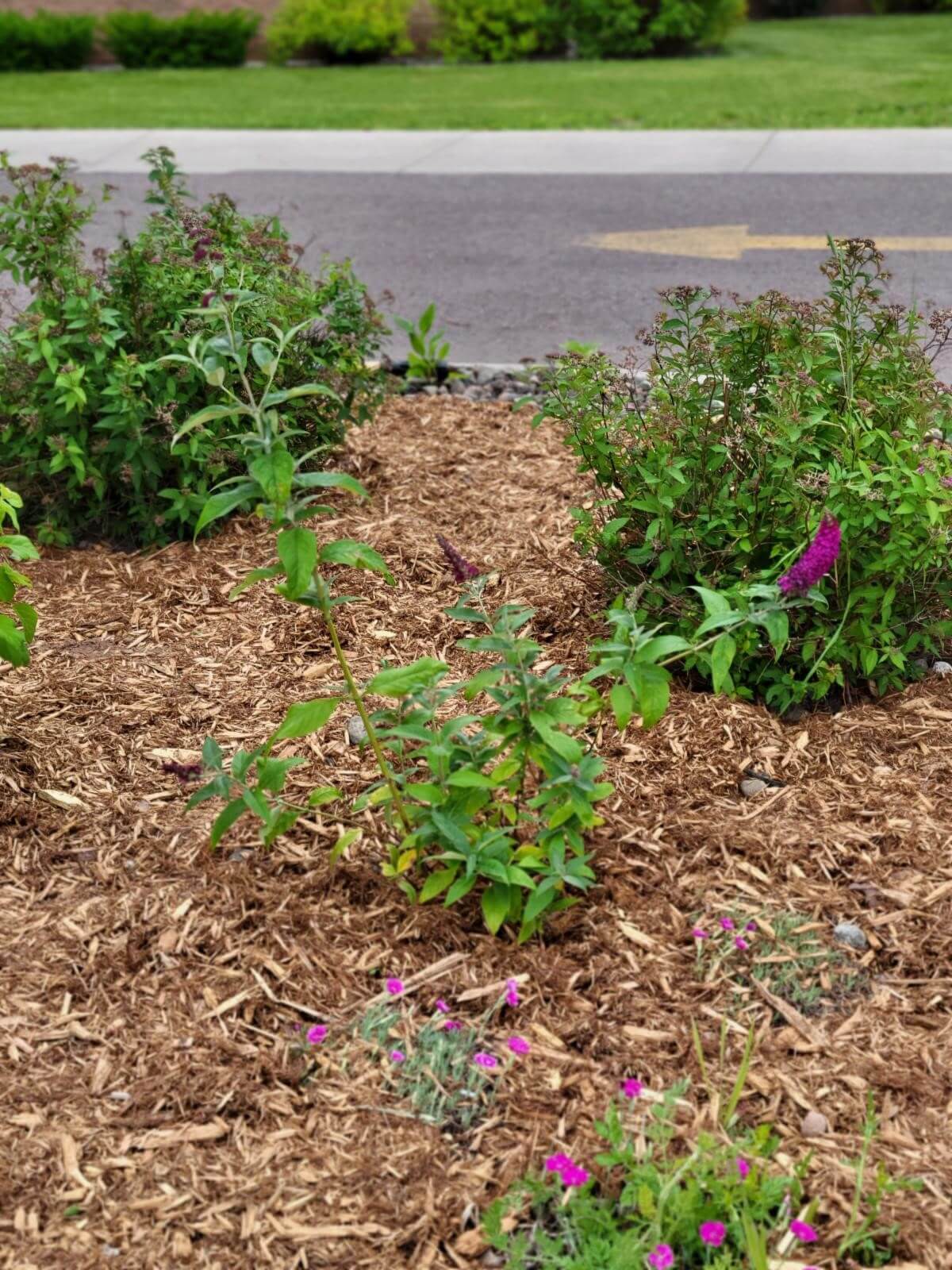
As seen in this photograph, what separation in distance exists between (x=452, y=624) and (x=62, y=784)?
1185 millimetres

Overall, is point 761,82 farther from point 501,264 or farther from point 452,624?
point 452,624

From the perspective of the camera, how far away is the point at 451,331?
23.1 feet

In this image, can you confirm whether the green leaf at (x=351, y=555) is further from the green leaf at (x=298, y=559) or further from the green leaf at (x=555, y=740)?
the green leaf at (x=555, y=740)

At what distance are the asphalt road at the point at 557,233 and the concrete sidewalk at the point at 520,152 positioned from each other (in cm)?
29

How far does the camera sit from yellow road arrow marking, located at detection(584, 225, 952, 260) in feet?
26.8

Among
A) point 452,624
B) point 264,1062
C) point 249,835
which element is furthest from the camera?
point 452,624

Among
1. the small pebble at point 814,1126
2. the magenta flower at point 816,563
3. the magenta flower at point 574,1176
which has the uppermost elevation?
the magenta flower at point 816,563

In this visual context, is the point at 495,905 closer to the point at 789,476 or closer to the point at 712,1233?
the point at 712,1233

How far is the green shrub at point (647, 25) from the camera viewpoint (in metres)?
17.1

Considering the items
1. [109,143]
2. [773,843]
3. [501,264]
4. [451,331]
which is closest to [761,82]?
[109,143]

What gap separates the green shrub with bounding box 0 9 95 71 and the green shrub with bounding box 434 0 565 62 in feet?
15.0

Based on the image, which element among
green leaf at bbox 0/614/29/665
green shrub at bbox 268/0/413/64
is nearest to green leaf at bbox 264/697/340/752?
green leaf at bbox 0/614/29/665

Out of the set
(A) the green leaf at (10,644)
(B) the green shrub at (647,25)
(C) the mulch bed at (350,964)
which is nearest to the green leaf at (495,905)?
(C) the mulch bed at (350,964)

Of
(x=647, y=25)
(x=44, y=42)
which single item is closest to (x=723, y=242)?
(x=647, y=25)
